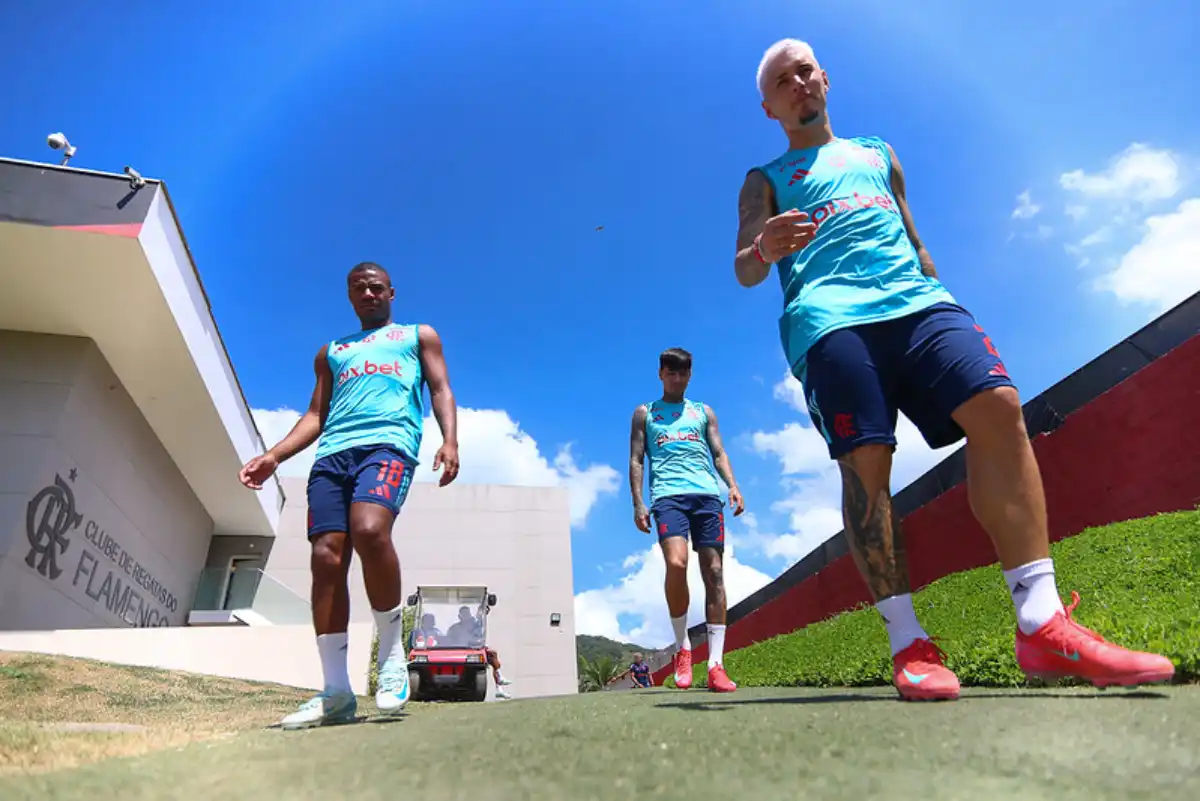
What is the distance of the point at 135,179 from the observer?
27.6 feet

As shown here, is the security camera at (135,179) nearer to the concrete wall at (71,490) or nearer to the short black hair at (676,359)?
the concrete wall at (71,490)

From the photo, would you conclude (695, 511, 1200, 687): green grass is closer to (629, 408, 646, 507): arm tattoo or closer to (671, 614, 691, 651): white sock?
(671, 614, 691, 651): white sock

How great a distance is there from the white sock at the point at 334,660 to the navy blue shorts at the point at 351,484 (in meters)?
0.41

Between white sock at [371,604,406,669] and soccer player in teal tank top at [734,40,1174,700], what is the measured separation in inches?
71.7

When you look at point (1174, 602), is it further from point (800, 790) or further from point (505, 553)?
point (505, 553)

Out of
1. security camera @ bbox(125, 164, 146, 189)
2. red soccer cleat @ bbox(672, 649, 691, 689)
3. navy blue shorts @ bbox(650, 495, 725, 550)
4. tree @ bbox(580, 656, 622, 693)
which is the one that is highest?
security camera @ bbox(125, 164, 146, 189)

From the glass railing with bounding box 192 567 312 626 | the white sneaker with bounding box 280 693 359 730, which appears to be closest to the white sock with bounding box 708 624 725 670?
the white sneaker with bounding box 280 693 359 730

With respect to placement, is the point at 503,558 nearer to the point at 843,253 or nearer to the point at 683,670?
the point at 683,670

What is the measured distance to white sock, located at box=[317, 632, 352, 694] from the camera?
266 cm

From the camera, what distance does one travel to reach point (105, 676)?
548 cm

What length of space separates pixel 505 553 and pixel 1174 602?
2847 cm

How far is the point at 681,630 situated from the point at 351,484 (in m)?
2.72

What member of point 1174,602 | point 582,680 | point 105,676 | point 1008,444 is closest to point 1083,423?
point 1174,602

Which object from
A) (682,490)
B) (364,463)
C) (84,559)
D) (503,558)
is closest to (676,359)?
(682,490)
